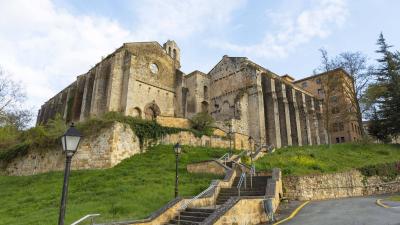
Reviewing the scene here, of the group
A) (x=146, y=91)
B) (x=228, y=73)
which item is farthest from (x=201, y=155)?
(x=228, y=73)

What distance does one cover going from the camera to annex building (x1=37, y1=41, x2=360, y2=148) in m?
37.1

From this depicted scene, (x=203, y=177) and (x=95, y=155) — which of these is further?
(x=95, y=155)

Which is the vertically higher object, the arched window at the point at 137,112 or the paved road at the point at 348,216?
the arched window at the point at 137,112

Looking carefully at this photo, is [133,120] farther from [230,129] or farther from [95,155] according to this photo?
[230,129]

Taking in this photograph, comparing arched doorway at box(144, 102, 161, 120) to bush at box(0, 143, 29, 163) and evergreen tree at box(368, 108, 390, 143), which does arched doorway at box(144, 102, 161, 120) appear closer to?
bush at box(0, 143, 29, 163)

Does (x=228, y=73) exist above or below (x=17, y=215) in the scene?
above

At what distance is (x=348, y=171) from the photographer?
61.8ft

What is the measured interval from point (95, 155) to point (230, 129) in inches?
648

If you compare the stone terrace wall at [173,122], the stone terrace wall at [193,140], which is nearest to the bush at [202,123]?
the stone terrace wall at [173,122]

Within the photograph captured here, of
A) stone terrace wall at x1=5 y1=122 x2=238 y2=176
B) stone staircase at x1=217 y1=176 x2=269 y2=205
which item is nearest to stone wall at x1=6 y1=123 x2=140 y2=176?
stone terrace wall at x1=5 y1=122 x2=238 y2=176

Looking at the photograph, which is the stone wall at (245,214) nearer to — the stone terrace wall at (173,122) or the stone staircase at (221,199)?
the stone staircase at (221,199)

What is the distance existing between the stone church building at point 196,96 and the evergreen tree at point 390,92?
1154cm

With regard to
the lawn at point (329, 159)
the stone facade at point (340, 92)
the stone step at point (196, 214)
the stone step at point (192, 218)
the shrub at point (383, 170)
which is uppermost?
the stone facade at point (340, 92)

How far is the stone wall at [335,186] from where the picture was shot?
16.2 m
